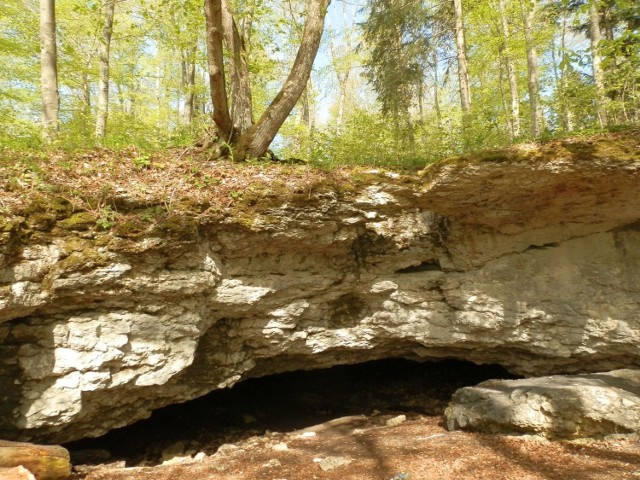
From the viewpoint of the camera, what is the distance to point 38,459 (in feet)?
13.5

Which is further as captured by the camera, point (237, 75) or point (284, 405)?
point (284, 405)

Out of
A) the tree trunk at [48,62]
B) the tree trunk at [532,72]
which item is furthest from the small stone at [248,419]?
the tree trunk at [532,72]

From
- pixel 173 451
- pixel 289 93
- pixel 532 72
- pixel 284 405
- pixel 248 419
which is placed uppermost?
pixel 532 72

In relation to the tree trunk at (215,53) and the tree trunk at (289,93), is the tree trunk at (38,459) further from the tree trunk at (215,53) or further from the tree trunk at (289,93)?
the tree trunk at (215,53)

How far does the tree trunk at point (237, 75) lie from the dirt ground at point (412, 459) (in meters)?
5.41

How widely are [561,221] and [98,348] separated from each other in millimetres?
7490

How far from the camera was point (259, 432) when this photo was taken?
7164 mm

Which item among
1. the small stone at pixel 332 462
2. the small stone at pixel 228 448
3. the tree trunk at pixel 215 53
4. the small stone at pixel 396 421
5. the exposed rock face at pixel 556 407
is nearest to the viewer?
the exposed rock face at pixel 556 407

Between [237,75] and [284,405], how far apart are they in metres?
7.16

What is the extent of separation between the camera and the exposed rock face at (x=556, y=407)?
14.5ft

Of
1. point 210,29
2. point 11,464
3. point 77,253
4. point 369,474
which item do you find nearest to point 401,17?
point 210,29

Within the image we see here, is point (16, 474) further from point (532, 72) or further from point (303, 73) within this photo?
point (532, 72)

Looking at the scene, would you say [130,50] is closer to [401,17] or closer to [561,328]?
[401,17]

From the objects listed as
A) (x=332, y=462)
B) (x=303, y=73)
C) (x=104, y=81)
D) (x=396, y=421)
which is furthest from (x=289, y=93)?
(x=104, y=81)
